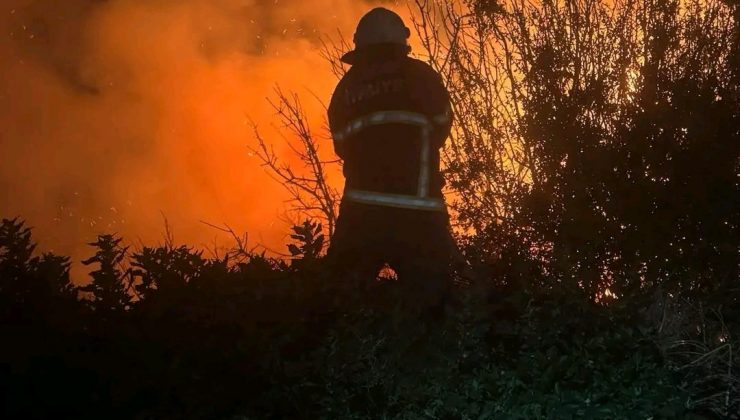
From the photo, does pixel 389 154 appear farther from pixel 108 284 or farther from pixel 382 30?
pixel 108 284

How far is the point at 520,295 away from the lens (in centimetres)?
349

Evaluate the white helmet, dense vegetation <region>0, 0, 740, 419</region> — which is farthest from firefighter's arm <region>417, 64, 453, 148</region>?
dense vegetation <region>0, 0, 740, 419</region>

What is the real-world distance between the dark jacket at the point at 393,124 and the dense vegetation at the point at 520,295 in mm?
584

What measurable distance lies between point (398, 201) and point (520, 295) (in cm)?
116

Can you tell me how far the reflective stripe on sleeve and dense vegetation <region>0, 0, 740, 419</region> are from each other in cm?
44

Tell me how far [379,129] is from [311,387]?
1.75 m

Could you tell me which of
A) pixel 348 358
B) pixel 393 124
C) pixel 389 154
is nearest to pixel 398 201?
pixel 389 154

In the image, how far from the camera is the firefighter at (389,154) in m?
4.40

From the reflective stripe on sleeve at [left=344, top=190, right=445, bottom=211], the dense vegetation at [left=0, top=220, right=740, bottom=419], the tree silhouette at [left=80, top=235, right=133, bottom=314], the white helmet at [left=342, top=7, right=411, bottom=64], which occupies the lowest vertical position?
the dense vegetation at [left=0, top=220, right=740, bottom=419]

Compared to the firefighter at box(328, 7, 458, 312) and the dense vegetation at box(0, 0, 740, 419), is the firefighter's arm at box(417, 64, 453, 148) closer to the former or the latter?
the firefighter at box(328, 7, 458, 312)

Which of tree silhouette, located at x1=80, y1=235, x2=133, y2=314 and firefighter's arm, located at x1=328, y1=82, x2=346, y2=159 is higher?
firefighter's arm, located at x1=328, y1=82, x2=346, y2=159

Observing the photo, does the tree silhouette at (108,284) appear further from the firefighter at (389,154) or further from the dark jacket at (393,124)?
the dark jacket at (393,124)

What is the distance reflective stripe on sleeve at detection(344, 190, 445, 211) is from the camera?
4461 mm

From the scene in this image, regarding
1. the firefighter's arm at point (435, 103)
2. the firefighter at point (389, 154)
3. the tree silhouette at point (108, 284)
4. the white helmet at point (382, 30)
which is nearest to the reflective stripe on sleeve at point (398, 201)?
the firefighter at point (389, 154)
